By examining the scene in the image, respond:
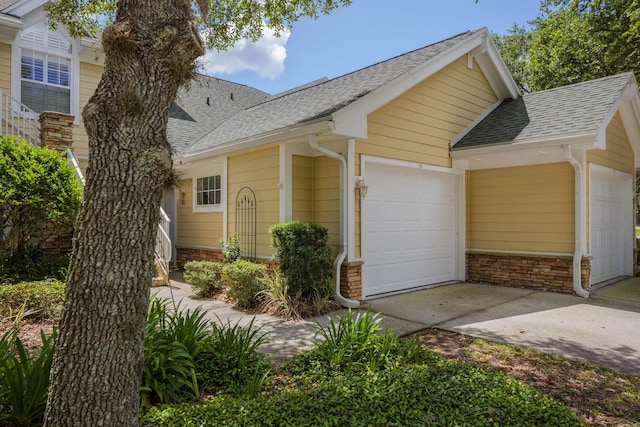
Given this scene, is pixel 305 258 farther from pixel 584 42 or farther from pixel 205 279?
pixel 584 42

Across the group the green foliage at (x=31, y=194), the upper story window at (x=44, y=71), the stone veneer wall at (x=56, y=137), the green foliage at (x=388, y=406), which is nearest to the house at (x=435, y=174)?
the upper story window at (x=44, y=71)

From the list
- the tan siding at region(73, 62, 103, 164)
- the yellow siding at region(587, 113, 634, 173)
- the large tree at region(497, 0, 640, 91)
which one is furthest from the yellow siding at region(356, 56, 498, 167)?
the tan siding at region(73, 62, 103, 164)

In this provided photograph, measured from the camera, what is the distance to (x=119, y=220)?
2273mm

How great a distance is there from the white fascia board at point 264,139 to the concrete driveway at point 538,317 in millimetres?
3059

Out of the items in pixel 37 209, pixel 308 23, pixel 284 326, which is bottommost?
pixel 284 326

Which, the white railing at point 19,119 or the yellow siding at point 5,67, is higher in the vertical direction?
the yellow siding at point 5,67

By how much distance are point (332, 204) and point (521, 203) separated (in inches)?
165

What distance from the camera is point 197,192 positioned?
10.1 metres

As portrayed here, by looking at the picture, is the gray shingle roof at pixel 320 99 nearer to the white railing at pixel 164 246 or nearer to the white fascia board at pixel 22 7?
the white railing at pixel 164 246

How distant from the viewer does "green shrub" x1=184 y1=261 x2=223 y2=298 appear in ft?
24.9

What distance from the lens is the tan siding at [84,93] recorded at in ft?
34.5

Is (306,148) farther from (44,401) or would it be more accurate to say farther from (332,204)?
(44,401)

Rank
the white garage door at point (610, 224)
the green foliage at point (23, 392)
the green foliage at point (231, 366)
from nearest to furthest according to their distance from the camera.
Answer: the green foliage at point (23, 392) → the green foliage at point (231, 366) → the white garage door at point (610, 224)

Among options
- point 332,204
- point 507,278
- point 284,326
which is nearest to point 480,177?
point 507,278
